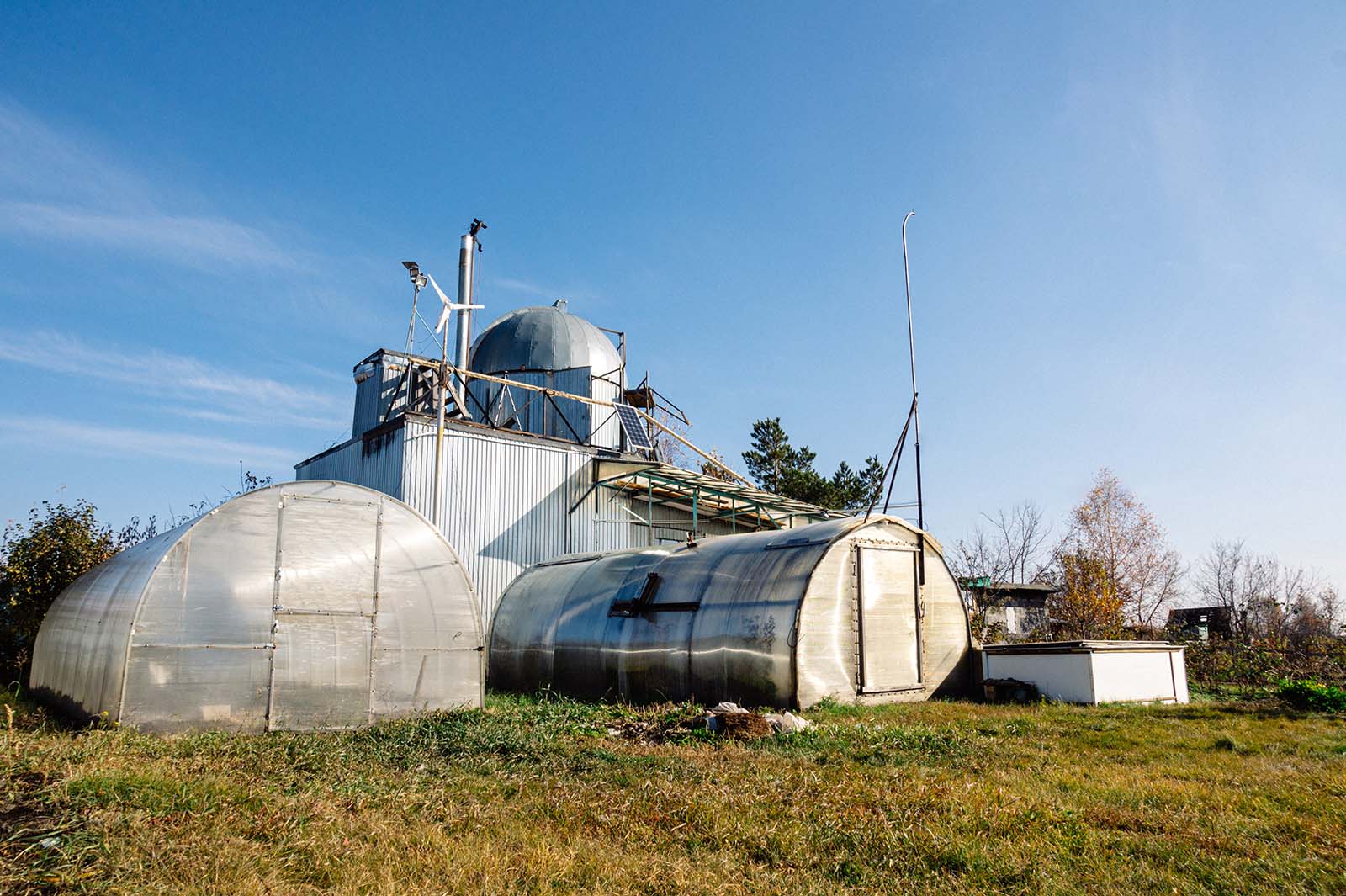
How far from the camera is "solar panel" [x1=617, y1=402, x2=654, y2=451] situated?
28812 mm

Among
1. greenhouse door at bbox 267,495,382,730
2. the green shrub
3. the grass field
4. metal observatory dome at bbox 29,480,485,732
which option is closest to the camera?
the grass field

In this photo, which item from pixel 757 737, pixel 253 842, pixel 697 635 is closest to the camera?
pixel 253 842

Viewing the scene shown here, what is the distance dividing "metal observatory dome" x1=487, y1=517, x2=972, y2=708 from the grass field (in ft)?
11.6

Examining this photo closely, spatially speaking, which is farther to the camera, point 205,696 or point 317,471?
point 317,471

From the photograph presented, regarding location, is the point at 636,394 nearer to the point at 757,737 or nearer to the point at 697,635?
the point at 697,635

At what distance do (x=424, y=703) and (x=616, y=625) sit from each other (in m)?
5.46

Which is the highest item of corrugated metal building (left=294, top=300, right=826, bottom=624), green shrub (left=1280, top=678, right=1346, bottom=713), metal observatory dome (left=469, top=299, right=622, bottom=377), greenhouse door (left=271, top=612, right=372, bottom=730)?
metal observatory dome (left=469, top=299, right=622, bottom=377)

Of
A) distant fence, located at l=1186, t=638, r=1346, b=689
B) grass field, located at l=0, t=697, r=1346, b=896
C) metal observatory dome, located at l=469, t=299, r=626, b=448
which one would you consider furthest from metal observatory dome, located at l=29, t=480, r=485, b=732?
distant fence, located at l=1186, t=638, r=1346, b=689

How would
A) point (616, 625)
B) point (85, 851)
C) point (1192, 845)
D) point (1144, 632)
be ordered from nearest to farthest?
point (85, 851)
point (1192, 845)
point (616, 625)
point (1144, 632)

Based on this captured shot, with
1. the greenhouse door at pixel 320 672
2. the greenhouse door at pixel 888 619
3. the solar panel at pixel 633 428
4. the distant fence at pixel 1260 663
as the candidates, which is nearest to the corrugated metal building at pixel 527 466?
the solar panel at pixel 633 428

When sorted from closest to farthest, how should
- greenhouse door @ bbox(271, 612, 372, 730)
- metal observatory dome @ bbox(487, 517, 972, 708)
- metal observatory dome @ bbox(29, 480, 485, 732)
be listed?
metal observatory dome @ bbox(29, 480, 485, 732), greenhouse door @ bbox(271, 612, 372, 730), metal observatory dome @ bbox(487, 517, 972, 708)

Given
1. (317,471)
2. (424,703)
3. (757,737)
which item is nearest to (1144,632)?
(757,737)

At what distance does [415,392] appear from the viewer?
26266mm

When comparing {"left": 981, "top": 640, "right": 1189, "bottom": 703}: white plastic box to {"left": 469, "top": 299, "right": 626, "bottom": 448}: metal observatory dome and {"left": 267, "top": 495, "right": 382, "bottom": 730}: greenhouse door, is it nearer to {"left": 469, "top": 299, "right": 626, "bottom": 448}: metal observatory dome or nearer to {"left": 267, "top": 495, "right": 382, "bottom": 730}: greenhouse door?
{"left": 267, "top": 495, "right": 382, "bottom": 730}: greenhouse door
